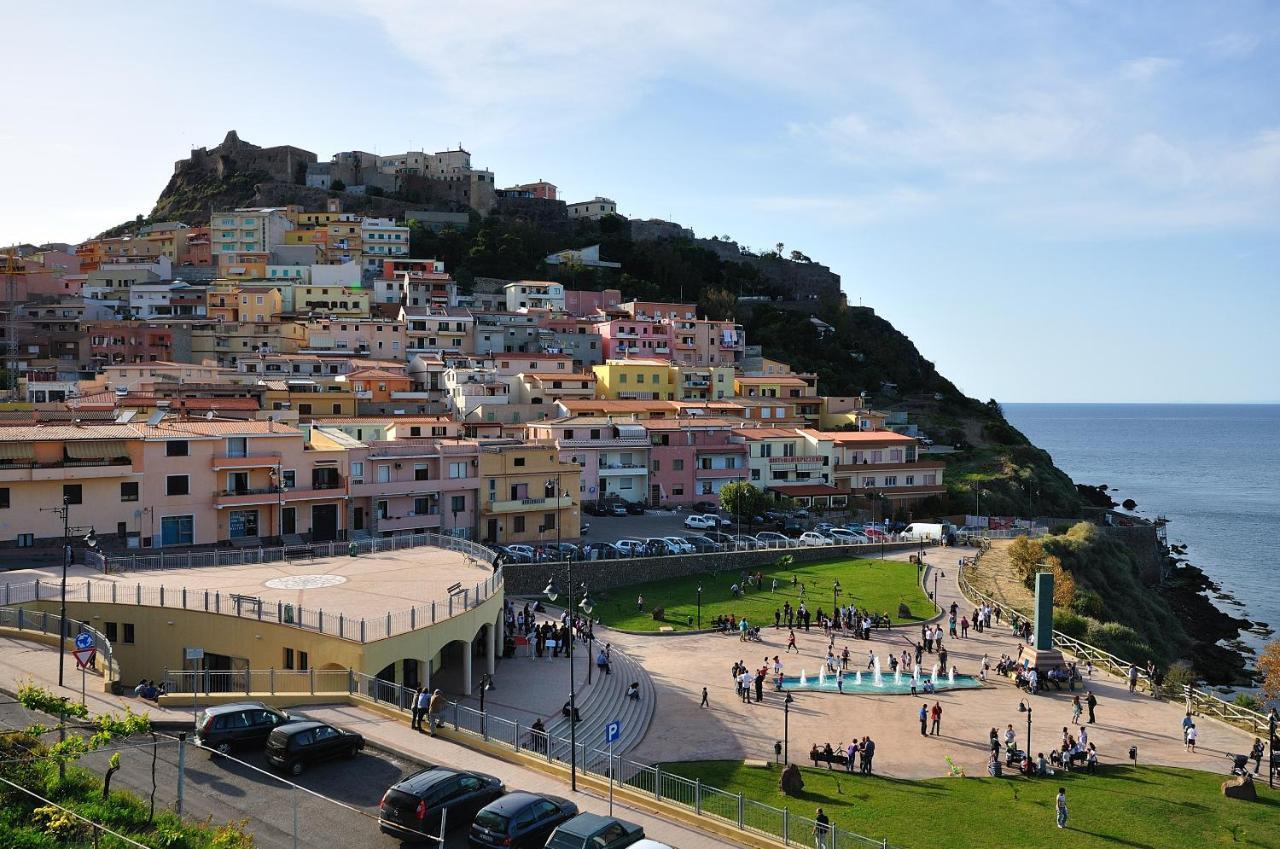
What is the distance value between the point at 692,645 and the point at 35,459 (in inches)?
871

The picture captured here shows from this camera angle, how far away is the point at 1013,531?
52656mm

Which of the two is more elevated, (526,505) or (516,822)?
(526,505)

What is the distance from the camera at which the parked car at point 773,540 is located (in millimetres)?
45981

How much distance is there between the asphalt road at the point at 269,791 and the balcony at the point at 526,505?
91.0 ft

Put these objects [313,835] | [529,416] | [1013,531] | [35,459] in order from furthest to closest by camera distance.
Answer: [529,416], [1013,531], [35,459], [313,835]

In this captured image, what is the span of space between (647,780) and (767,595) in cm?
2175

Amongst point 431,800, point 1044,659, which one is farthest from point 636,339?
point 431,800

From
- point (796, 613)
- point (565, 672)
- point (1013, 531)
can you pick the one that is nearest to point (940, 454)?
point (1013, 531)

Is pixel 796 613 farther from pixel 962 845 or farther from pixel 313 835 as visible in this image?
pixel 313 835

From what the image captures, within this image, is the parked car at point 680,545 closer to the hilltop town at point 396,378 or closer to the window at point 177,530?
the hilltop town at point 396,378

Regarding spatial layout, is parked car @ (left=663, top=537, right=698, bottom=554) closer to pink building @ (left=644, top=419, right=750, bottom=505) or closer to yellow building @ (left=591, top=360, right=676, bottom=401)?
pink building @ (left=644, top=419, right=750, bottom=505)

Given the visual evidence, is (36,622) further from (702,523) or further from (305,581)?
(702,523)

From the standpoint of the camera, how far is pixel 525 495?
45.8 m

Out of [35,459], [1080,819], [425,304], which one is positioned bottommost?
[1080,819]
